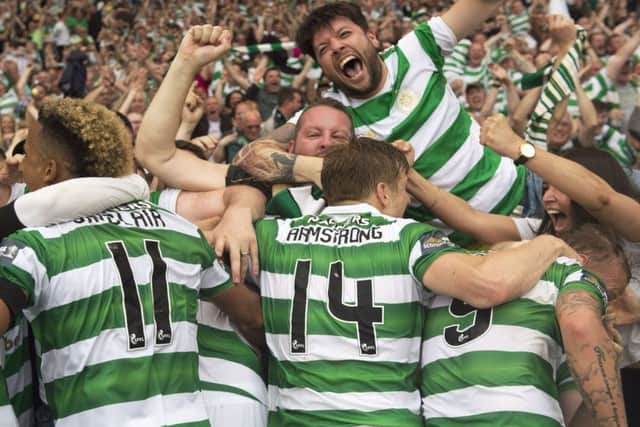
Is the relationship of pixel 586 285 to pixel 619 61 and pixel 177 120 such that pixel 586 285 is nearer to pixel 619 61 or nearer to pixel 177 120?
pixel 177 120

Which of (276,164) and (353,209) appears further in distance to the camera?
(276,164)

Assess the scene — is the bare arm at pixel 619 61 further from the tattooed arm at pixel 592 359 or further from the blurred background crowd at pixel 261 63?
the tattooed arm at pixel 592 359

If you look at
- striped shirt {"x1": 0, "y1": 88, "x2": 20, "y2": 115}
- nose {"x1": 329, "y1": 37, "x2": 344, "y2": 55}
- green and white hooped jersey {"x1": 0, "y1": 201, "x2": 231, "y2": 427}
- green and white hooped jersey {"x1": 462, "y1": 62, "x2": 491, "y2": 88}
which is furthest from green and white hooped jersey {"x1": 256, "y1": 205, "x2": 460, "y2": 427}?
striped shirt {"x1": 0, "y1": 88, "x2": 20, "y2": 115}

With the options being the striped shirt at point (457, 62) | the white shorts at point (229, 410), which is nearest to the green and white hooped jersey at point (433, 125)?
the white shorts at point (229, 410)

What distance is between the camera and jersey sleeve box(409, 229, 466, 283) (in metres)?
2.98

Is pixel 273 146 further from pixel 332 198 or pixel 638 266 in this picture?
pixel 638 266

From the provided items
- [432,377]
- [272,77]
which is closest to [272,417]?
[432,377]

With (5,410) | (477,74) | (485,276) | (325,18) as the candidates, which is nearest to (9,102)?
(477,74)

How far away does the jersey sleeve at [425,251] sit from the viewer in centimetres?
298

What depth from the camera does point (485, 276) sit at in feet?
9.59

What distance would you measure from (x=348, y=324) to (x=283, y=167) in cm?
100

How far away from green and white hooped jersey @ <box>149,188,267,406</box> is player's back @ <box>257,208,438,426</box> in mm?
226

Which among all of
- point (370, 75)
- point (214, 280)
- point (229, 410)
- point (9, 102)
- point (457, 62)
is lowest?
point (9, 102)

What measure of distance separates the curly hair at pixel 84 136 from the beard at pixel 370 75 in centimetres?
159
